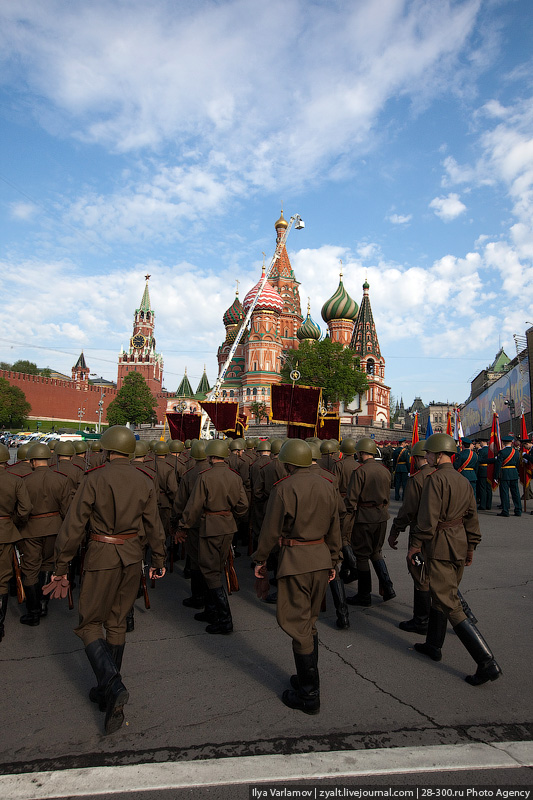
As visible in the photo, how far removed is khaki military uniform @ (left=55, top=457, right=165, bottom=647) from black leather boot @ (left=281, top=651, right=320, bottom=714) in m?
1.45

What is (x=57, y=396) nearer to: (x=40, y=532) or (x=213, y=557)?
(x=40, y=532)

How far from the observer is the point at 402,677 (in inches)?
165

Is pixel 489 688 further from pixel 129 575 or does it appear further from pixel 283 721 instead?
pixel 129 575

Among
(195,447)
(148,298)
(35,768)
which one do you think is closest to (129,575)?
(35,768)

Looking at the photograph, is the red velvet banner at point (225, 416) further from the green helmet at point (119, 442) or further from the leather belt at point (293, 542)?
the leather belt at point (293, 542)

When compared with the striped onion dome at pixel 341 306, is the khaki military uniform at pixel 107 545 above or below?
below

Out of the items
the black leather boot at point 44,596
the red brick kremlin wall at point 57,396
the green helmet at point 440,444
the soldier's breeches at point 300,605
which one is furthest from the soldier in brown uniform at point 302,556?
the red brick kremlin wall at point 57,396

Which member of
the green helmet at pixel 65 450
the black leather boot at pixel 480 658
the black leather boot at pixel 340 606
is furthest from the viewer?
the green helmet at pixel 65 450

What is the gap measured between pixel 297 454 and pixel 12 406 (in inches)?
2989

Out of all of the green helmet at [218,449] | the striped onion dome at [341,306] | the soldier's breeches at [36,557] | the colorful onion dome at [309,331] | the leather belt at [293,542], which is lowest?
the soldier's breeches at [36,557]

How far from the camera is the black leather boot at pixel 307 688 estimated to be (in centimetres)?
358

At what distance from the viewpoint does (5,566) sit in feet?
16.3

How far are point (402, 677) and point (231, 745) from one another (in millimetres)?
1754

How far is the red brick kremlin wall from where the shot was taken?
254 feet
